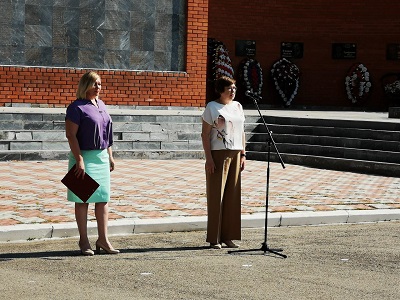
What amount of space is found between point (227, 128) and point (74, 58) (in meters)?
11.1

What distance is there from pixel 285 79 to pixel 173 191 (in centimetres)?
1549

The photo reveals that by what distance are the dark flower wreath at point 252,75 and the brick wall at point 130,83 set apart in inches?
238

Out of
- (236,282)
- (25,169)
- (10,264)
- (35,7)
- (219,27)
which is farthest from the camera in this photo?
(219,27)

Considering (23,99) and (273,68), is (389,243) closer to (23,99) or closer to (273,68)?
(23,99)

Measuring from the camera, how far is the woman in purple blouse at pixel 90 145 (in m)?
8.83

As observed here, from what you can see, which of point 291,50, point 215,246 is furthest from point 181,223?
point 291,50

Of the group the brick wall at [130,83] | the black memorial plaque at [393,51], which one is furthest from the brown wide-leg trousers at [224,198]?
the black memorial plaque at [393,51]

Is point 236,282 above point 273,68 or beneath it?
beneath

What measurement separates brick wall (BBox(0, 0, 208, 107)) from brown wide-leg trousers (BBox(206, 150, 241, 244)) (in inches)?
423

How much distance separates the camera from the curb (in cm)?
969

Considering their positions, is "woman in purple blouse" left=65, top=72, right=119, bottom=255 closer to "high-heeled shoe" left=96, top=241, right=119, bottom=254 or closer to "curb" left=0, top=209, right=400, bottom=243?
"high-heeled shoe" left=96, top=241, right=119, bottom=254

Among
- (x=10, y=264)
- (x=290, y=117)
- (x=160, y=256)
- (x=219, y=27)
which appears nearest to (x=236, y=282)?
(x=160, y=256)

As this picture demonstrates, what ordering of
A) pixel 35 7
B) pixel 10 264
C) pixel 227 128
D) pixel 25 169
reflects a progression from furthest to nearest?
pixel 35 7 → pixel 25 169 → pixel 227 128 → pixel 10 264

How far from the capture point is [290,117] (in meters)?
20.0
